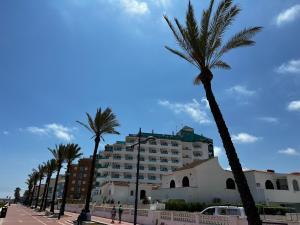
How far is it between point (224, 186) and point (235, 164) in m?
35.3

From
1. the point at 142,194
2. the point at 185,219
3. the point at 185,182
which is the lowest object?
the point at 185,219

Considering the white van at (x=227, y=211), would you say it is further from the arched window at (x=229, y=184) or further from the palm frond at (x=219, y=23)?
the arched window at (x=229, y=184)

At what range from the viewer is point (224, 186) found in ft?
147

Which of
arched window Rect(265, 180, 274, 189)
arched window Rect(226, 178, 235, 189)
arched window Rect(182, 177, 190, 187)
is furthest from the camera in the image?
arched window Rect(226, 178, 235, 189)

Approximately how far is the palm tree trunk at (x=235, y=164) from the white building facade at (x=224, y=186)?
30241 mm

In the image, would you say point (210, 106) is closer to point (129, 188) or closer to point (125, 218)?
point (125, 218)

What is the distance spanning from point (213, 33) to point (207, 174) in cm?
3301

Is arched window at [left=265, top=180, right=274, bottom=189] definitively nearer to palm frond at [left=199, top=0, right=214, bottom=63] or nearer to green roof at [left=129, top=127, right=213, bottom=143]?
palm frond at [left=199, top=0, right=214, bottom=63]

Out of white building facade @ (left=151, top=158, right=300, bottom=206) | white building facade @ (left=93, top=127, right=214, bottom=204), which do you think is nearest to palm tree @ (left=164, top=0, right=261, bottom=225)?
white building facade @ (left=151, top=158, right=300, bottom=206)

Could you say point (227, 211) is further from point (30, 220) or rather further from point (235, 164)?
point (30, 220)

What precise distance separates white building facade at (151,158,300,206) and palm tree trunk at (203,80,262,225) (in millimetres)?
30241

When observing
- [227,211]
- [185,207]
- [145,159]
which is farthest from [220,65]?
[145,159]

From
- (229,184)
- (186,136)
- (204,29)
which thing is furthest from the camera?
(186,136)

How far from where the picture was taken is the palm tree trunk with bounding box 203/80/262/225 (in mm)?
11078
